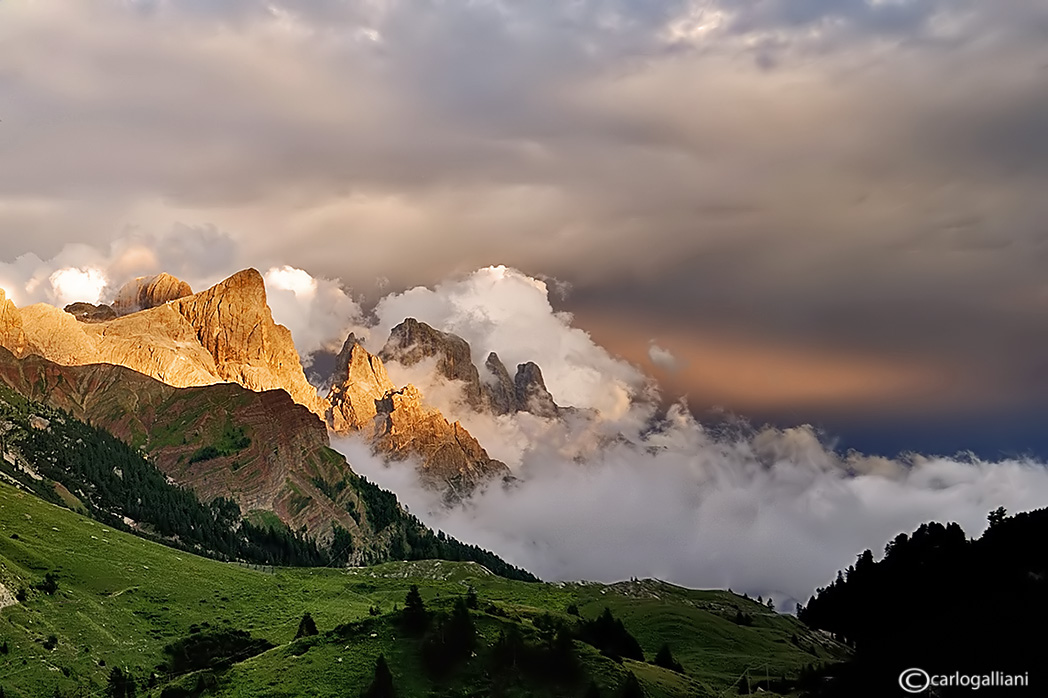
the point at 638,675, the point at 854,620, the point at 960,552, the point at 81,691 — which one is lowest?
the point at 81,691

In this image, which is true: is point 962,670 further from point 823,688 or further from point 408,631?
point 408,631

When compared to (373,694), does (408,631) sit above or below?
above

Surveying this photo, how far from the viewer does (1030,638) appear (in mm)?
80438

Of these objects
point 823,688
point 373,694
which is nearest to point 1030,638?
point 823,688

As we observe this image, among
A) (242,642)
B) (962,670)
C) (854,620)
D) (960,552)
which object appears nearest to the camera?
(962,670)

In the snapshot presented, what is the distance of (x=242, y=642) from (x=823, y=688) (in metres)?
126

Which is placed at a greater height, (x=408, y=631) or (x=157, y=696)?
(x=408, y=631)

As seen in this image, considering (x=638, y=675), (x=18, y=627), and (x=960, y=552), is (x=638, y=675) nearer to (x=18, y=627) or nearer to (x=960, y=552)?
(x=960, y=552)

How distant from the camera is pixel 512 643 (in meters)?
113

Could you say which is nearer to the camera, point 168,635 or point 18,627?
point 18,627

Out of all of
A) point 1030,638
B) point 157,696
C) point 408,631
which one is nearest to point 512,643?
point 408,631

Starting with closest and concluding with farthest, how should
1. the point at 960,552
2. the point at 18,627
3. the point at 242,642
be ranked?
1. the point at 960,552
2. the point at 18,627
3. the point at 242,642

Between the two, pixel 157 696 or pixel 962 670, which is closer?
pixel 962 670

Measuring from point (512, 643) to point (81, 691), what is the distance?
86198 millimetres
